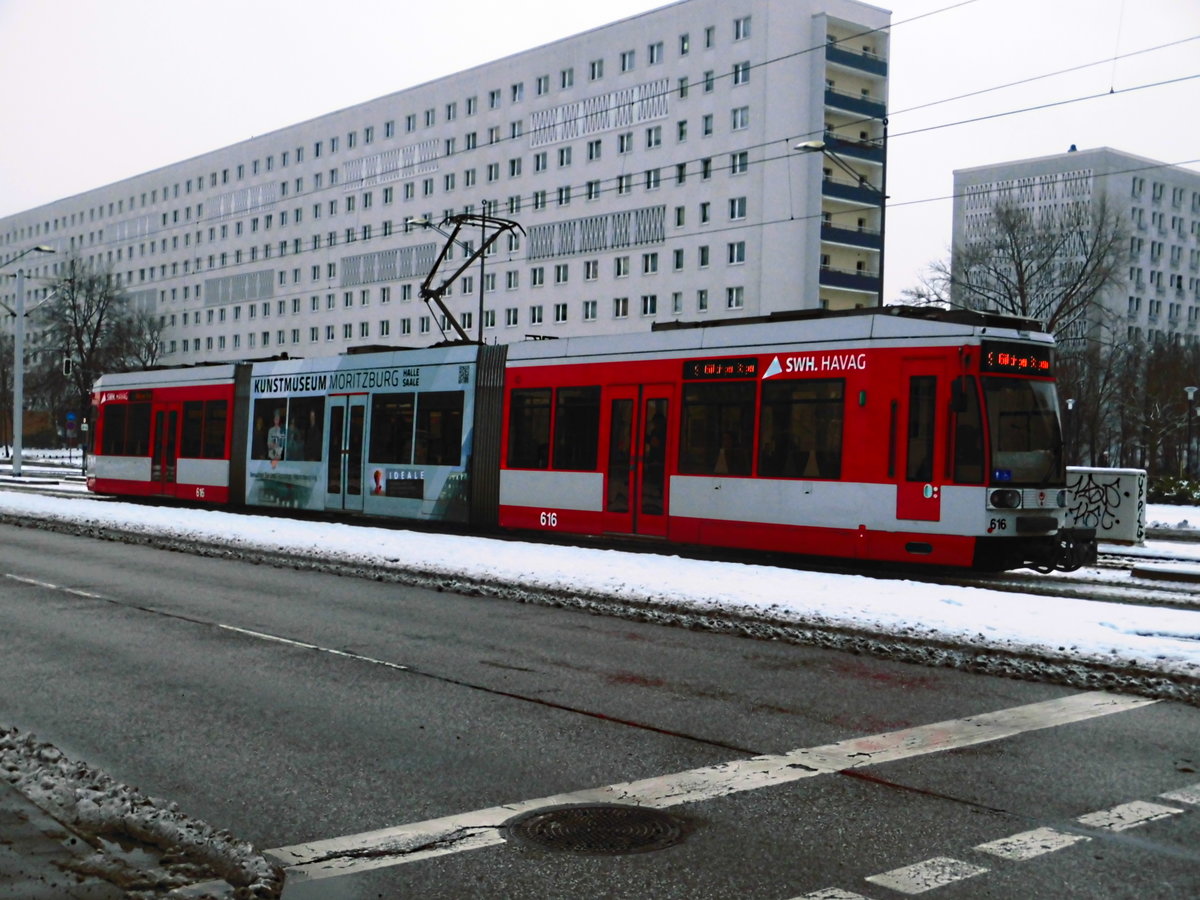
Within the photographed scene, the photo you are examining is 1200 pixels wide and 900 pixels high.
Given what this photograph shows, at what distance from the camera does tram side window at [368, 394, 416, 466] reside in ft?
74.9

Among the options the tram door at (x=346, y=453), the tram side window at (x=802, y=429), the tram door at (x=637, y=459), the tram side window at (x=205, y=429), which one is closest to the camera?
the tram side window at (x=802, y=429)

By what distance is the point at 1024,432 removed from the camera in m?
15.0

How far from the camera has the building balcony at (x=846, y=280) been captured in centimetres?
6881

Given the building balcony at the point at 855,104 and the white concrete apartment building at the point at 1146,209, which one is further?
the white concrete apartment building at the point at 1146,209

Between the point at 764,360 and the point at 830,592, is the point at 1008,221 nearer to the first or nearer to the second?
the point at 764,360

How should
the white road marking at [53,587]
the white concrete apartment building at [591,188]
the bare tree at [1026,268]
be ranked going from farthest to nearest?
the white concrete apartment building at [591,188]
the bare tree at [1026,268]
the white road marking at [53,587]

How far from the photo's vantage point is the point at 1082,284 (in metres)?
50.7

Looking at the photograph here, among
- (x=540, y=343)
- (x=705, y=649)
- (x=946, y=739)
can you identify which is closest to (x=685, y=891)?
(x=946, y=739)

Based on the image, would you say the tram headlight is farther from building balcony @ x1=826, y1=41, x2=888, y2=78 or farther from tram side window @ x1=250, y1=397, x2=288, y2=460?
building balcony @ x1=826, y1=41, x2=888, y2=78

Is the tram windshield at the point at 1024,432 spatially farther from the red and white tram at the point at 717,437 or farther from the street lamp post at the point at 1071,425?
the street lamp post at the point at 1071,425

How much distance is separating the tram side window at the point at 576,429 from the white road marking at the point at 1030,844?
14373mm

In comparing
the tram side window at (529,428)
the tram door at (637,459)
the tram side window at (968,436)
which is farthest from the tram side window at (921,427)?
the tram side window at (529,428)

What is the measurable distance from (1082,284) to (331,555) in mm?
41682

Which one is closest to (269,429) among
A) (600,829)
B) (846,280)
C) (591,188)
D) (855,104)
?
(600,829)
